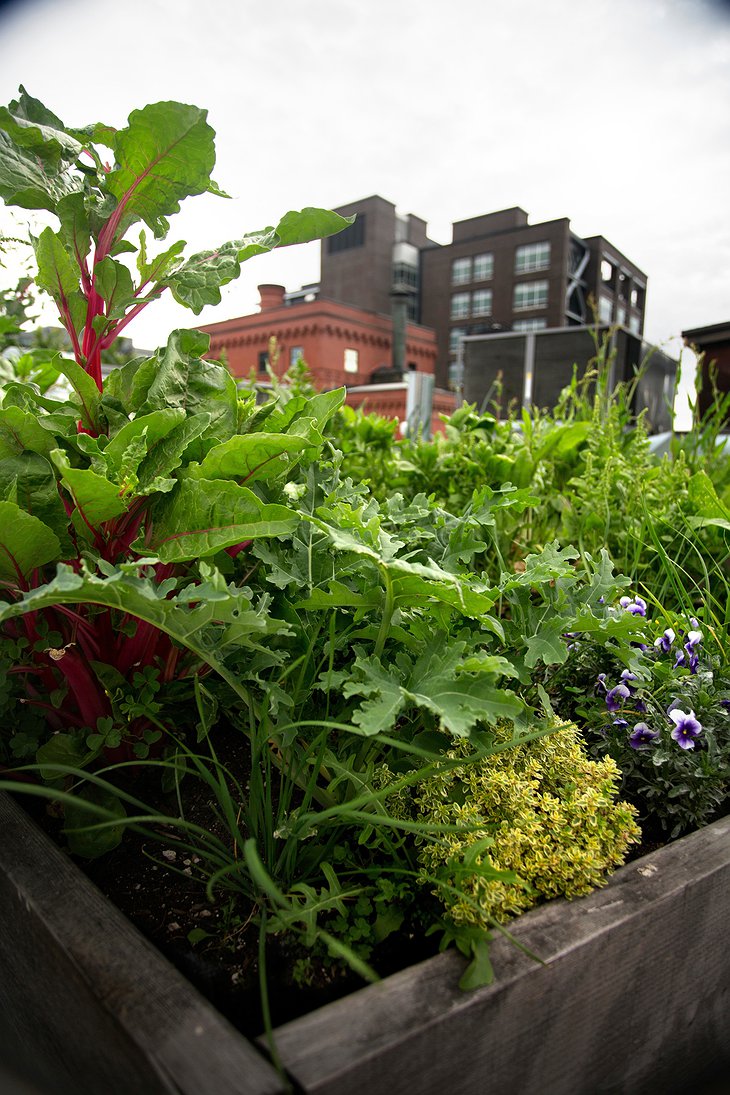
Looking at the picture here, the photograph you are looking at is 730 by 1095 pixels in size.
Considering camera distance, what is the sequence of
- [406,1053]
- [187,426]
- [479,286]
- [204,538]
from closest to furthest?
[406,1053], [204,538], [187,426], [479,286]

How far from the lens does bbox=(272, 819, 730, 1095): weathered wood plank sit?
2.28ft

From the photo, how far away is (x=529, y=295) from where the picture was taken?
172 feet

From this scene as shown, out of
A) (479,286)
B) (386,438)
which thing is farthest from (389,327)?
(386,438)

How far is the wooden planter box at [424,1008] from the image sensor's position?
68 centimetres

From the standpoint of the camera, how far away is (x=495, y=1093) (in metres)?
0.79

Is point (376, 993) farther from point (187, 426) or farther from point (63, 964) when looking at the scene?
point (187, 426)

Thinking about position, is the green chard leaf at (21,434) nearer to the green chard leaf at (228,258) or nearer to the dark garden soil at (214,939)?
the green chard leaf at (228,258)

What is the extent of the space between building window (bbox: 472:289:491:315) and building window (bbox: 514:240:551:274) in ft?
9.03

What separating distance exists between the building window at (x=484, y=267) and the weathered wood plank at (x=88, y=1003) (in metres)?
58.7

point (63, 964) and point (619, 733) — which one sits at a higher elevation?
point (619, 733)

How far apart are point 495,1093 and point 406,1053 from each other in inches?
7.2

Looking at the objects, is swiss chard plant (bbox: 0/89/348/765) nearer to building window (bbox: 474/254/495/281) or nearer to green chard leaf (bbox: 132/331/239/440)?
green chard leaf (bbox: 132/331/239/440)

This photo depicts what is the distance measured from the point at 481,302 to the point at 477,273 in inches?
94.4

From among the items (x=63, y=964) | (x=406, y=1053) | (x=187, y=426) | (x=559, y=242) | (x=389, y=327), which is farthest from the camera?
(x=559, y=242)
